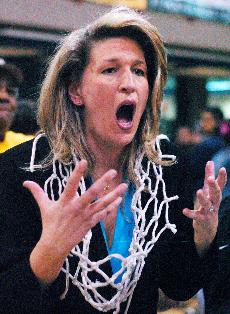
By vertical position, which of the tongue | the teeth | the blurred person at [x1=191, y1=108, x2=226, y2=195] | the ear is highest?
the ear

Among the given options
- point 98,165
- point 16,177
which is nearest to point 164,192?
point 98,165

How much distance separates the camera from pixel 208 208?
6.34ft

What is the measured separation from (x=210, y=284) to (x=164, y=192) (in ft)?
1.23

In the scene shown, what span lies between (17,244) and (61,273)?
6.5 inches

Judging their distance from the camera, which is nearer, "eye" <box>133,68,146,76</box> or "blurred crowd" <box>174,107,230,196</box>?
"eye" <box>133,68,146,76</box>

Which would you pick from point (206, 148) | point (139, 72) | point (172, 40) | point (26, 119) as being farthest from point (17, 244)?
point (172, 40)

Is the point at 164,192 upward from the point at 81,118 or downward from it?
downward

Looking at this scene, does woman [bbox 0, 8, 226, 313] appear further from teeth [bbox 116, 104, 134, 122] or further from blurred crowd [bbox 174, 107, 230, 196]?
blurred crowd [bbox 174, 107, 230, 196]

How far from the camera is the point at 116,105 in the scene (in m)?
2.00

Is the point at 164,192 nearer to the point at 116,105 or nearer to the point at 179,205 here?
the point at 179,205

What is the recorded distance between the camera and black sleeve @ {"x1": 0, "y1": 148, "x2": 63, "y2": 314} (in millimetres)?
1703

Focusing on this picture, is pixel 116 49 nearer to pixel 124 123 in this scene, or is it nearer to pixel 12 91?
pixel 124 123

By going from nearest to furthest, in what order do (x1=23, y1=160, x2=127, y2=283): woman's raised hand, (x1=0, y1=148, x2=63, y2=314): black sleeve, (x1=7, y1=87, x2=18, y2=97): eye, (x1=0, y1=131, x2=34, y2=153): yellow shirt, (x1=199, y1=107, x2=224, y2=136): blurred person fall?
(x1=23, y1=160, x2=127, y2=283): woman's raised hand, (x1=0, y1=148, x2=63, y2=314): black sleeve, (x1=0, y1=131, x2=34, y2=153): yellow shirt, (x1=7, y1=87, x2=18, y2=97): eye, (x1=199, y1=107, x2=224, y2=136): blurred person

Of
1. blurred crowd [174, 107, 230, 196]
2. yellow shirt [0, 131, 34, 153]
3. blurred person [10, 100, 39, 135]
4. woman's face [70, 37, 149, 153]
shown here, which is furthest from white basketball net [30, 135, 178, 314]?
blurred person [10, 100, 39, 135]
